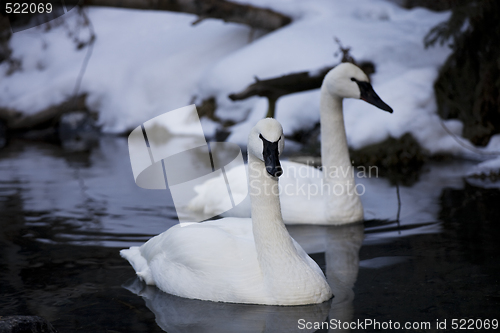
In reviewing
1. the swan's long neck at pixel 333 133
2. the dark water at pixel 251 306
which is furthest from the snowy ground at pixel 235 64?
the swan's long neck at pixel 333 133

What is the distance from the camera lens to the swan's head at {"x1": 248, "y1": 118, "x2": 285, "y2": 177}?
3449mm

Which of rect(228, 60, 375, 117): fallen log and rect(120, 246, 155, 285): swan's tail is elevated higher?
rect(120, 246, 155, 285): swan's tail

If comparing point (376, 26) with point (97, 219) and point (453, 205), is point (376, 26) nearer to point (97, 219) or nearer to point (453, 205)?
point (453, 205)

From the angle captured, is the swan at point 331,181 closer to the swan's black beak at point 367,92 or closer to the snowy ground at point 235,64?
the swan's black beak at point 367,92

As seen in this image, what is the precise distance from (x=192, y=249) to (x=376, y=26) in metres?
9.29

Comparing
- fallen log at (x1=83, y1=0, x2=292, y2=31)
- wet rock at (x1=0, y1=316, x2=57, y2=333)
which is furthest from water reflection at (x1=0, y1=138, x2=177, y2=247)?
fallen log at (x1=83, y1=0, x2=292, y2=31)

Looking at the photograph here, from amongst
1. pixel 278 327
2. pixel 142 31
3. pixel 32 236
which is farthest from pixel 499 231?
pixel 142 31

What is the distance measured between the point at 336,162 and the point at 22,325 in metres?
3.50

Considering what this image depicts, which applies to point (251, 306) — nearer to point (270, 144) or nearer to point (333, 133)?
point (270, 144)

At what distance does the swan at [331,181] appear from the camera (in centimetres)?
574

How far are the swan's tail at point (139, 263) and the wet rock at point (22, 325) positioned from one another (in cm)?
107

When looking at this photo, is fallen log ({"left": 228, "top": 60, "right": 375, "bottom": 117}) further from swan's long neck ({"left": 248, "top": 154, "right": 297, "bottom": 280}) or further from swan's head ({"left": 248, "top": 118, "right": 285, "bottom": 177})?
swan's head ({"left": 248, "top": 118, "right": 285, "bottom": 177})

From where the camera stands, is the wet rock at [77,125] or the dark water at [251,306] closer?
the dark water at [251,306]

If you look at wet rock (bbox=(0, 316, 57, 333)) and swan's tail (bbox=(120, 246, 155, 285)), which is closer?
wet rock (bbox=(0, 316, 57, 333))
